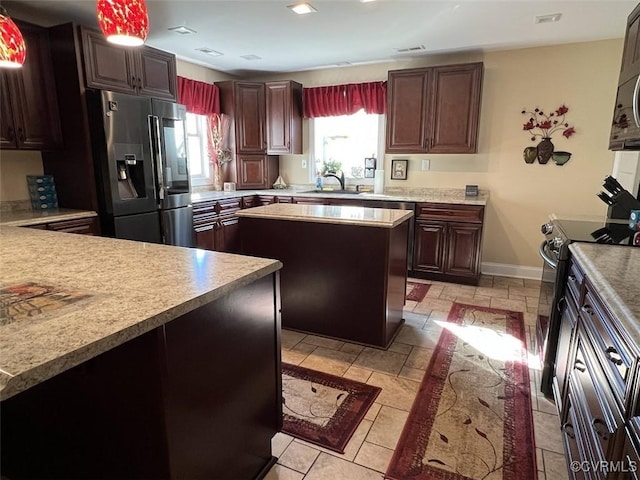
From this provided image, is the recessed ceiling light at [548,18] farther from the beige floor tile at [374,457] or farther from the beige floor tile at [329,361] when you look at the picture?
the beige floor tile at [374,457]

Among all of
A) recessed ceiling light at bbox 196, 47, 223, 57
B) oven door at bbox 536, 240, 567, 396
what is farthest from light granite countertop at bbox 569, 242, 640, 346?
recessed ceiling light at bbox 196, 47, 223, 57

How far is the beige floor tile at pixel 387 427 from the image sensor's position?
1776mm

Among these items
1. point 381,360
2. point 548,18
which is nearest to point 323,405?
point 381,360

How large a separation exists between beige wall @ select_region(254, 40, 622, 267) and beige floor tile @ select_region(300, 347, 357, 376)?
102 inches

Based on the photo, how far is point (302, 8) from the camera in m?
2.85

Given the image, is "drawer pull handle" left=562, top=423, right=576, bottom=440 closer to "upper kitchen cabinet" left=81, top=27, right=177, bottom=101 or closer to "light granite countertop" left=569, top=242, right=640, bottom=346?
"light granite countertop" left=569, top=242, right=640, bottom=346

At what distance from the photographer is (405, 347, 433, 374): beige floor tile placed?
94.8 inches

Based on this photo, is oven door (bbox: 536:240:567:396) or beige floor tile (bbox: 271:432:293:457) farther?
oven door (bbox: 536:240:567:396)

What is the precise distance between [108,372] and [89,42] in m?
2.88

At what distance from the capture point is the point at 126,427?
1.10 m

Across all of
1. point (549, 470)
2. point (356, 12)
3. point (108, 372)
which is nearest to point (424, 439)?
point (549, 470)

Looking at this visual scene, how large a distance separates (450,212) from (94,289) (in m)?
3.43

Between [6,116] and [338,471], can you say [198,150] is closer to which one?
[6,116]

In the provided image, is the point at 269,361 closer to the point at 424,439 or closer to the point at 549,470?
the point at 424,439
